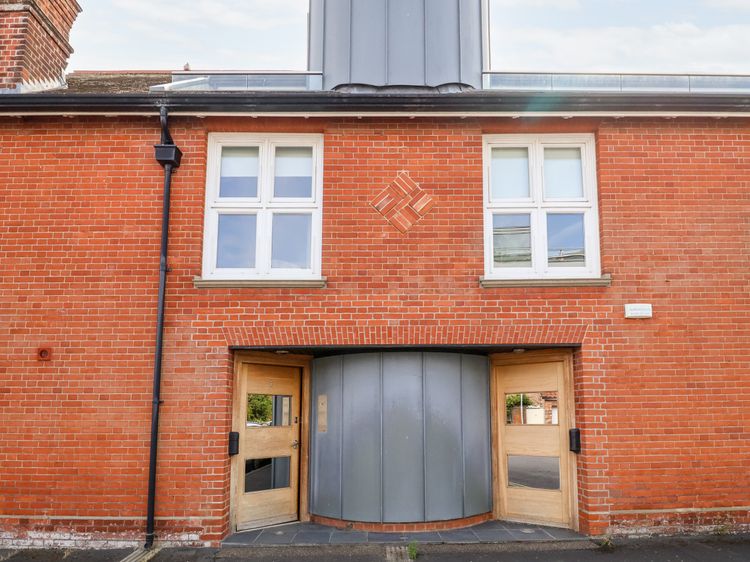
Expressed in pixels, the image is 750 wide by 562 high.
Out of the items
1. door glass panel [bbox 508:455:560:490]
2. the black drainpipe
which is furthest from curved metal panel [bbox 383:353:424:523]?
the black drainpipe

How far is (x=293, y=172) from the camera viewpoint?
24.0 feet

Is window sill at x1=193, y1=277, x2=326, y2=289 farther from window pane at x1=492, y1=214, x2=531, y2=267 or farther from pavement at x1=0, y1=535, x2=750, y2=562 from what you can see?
pavement at x1=0, y1=535, x2=750, y2=562

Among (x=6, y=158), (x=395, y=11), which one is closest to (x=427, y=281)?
(x=395, y=11)

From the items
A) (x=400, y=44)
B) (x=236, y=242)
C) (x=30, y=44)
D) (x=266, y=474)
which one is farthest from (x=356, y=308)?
(x=30, y=44)

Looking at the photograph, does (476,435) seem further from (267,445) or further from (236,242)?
(236,242)

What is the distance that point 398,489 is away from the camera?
682cm

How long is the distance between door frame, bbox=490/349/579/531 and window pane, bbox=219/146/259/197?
3.88 metres

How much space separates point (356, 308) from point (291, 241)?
1211 millimetres

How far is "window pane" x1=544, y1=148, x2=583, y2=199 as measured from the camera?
7.30 metres

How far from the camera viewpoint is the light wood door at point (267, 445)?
23.0ft

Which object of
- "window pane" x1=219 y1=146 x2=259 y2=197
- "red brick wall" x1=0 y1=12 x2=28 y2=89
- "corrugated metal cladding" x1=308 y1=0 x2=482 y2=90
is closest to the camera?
"window pane" x1=219 y1=146 x2=259 y2=197

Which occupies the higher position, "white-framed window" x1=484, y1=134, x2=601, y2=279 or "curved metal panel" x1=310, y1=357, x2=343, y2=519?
"white-framed window" x1=484, y1=134, x2=601, y2=279

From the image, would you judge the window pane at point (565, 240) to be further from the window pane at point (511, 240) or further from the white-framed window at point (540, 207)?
the window pane at point (511, 240)

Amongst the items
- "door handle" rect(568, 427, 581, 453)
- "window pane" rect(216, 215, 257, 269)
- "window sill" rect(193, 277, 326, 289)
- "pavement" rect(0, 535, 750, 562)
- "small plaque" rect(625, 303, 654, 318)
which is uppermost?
"window pane" rect(216, 215, 257, 269)
